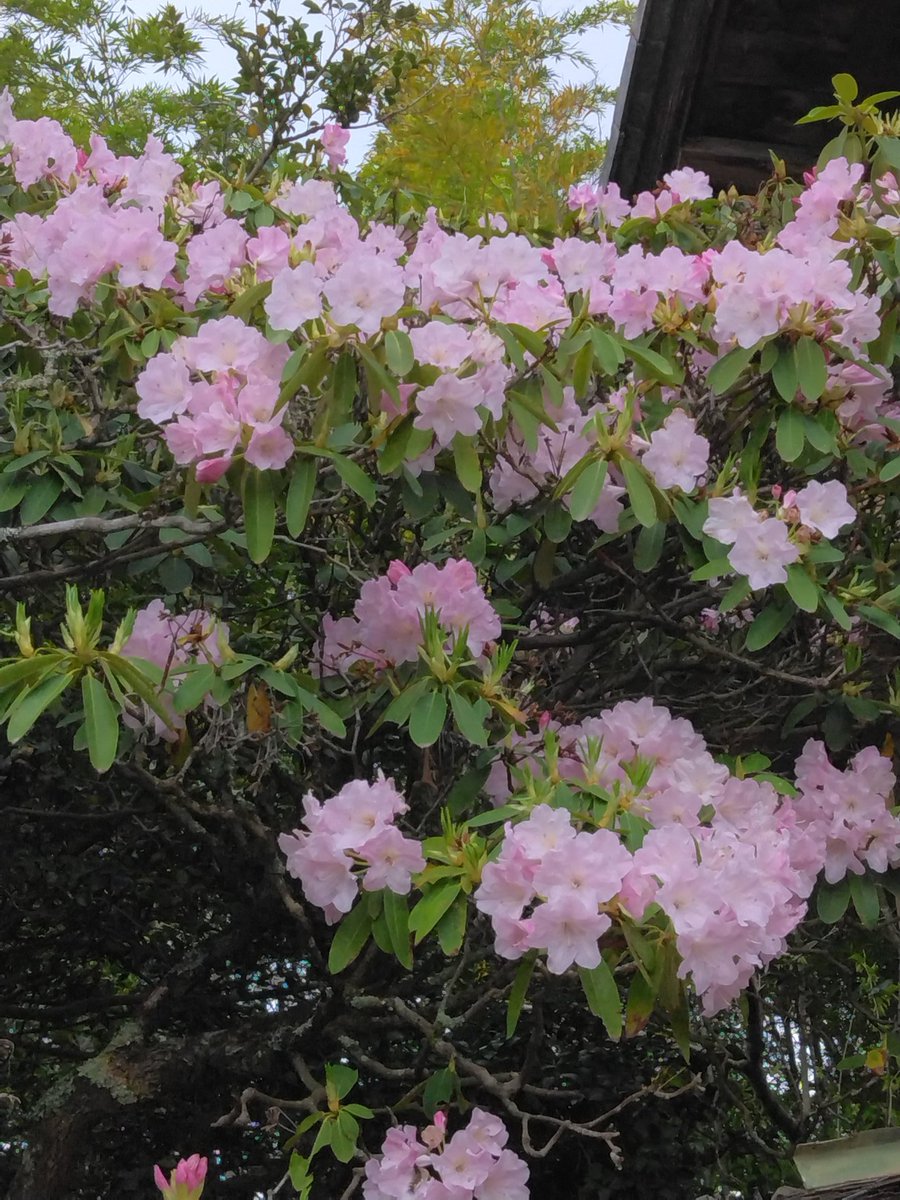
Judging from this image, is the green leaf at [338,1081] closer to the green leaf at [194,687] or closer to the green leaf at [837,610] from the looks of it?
the green leaf at [194,687]

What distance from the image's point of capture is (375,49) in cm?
375

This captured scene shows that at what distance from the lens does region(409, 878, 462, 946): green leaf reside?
4.43ft

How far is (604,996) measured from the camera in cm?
124

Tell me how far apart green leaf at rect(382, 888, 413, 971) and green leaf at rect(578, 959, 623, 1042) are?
10.2 inches

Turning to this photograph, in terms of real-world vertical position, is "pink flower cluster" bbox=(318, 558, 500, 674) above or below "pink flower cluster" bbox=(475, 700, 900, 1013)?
above

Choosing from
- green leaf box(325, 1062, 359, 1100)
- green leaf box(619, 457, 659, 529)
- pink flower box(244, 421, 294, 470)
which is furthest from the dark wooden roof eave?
green leaf box(325, 1062, 359, 1100)

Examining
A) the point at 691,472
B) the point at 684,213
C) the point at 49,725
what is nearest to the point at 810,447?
the point at 691,472

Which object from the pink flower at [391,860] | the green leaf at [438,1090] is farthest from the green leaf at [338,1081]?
the pink flower at [391,860]

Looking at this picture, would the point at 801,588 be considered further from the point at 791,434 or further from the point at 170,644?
the point at 170,644

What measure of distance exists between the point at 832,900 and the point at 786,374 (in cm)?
78

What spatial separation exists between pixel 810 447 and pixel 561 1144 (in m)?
1.75

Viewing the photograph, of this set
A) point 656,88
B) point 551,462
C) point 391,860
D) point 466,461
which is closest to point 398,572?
point 466,461

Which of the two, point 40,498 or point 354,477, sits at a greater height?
point 40,498

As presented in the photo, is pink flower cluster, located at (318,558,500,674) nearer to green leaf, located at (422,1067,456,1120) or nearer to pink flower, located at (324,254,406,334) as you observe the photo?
pink flower, located at (324,254,406,334)
